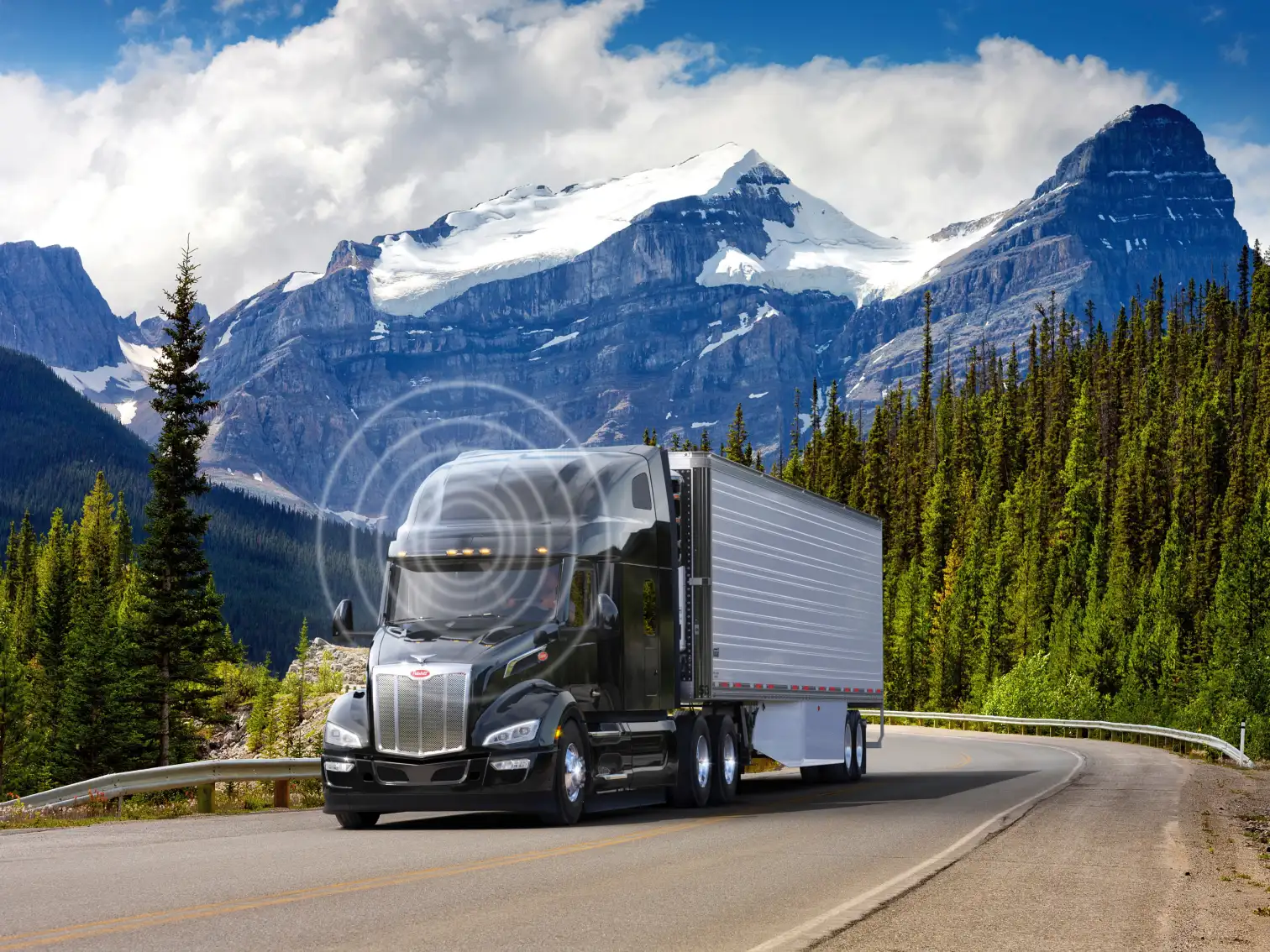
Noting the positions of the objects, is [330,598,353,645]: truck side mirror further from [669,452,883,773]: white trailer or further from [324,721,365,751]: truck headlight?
[669,452,883,773]: white trailer

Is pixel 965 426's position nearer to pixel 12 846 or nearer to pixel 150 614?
pixel 150 614

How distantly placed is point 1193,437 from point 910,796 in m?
113

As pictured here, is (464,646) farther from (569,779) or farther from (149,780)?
(149,780)

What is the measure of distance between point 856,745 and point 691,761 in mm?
9198

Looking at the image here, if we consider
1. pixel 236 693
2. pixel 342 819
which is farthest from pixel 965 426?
pixel 342 819

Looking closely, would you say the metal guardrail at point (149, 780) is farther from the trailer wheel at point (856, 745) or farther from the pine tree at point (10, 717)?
the pine tree at point (10, 717)

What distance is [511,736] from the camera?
17.9 meters

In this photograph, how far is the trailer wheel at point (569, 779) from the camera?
60.0 ft

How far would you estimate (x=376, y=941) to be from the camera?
31.9 feet

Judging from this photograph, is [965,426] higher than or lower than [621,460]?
higher

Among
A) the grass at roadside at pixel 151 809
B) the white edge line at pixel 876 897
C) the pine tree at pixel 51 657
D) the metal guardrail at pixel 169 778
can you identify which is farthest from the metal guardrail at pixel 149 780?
the pine tree at pixel 51 657

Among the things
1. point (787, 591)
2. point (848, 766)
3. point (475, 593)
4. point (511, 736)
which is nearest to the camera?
point (511, 736)

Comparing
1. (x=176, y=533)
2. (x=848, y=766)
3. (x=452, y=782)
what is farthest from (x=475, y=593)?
(x=176, y=533)

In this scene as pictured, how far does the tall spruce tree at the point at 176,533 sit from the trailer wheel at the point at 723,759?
3610 centimetres
